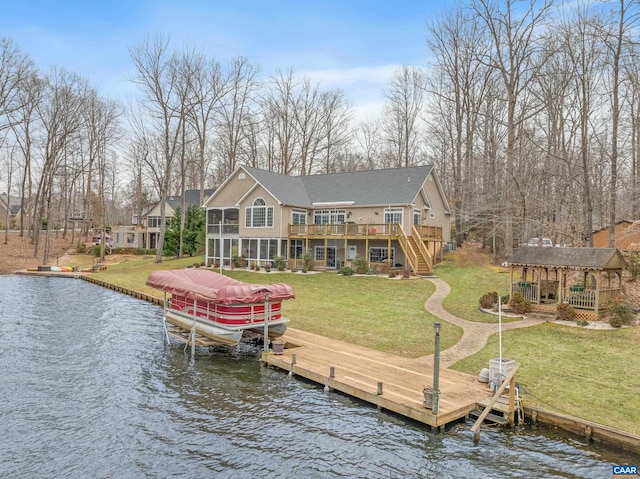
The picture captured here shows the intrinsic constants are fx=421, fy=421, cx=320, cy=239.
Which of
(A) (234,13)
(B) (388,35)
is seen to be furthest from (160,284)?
(B) (388,35)

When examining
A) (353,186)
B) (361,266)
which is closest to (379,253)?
(361,266)

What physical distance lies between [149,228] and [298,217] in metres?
29.4

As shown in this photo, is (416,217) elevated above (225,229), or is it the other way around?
(416,217)

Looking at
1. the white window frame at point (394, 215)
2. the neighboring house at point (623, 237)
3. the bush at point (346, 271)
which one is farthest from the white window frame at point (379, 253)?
the neighboring house at point (623, 237)

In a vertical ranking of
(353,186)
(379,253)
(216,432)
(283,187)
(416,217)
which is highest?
(353,186)

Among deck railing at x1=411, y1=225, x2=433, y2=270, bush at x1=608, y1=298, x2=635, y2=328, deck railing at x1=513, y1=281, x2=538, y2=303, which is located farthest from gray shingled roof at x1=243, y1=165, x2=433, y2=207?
bush at x1=608, y1=298, x2=635, y2=328

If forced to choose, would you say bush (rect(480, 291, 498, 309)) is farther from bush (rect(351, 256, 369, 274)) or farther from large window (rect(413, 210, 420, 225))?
large window (rect(413, 210, 420, 225))

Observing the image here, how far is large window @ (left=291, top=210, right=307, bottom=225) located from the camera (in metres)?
34.6

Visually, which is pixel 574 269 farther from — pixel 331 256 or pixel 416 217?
pixel 331 256

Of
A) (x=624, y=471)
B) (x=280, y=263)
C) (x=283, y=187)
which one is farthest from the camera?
(x=283, y=187)

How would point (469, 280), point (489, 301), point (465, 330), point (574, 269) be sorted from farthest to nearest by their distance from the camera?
point (469, 280) < point (489, 301) < point (574, 269) < point (465, 330)

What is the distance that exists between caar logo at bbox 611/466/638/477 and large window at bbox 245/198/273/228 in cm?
2848

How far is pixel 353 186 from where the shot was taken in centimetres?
3566

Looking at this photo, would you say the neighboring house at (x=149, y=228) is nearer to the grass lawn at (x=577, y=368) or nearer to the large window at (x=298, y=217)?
the large window at (x=298, y=217)
